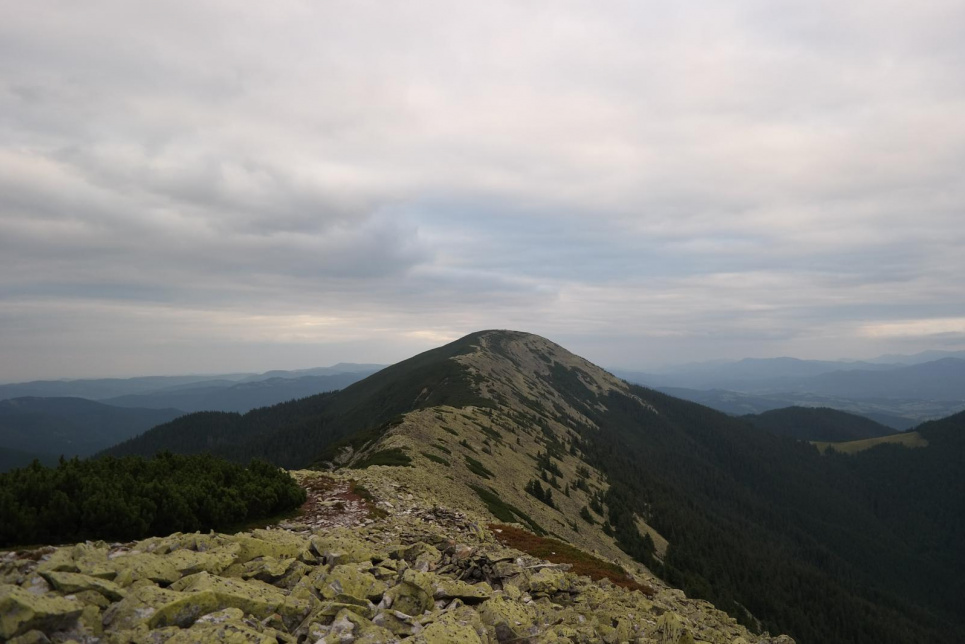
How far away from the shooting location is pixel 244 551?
17531 mm

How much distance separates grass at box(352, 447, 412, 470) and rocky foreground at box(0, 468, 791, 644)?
84.8 ft

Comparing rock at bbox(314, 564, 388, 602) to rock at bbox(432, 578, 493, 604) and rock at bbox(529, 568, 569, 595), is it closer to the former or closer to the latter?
rock at bbox(432, 578, 493, 604)

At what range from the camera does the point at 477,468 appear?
66062 mm

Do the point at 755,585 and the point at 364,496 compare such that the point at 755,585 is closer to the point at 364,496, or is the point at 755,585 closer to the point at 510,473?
the point at 510,473

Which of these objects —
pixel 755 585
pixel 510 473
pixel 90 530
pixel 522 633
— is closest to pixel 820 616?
pixel 755 585

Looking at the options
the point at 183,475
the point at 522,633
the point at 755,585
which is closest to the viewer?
the point at 522,633

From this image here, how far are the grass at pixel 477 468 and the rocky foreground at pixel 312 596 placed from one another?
4015 cm

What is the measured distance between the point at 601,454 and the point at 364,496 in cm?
13982

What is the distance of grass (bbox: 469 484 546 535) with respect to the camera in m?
49.5

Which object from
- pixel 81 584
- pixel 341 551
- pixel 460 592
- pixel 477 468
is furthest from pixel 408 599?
pixel 477 468

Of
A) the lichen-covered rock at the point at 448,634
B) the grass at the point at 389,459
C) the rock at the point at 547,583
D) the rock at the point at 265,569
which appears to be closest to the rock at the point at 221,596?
the rock at the point at 265,569

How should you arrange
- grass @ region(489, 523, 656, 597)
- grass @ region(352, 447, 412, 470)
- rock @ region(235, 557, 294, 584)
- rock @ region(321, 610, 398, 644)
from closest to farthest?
rock @ region(321, 610, 398, 644) → rock @ region(235, 557, 294, 584) → grass @ region(489, 523, 656, 597) → grass @ region(352, 447, 412, 470)

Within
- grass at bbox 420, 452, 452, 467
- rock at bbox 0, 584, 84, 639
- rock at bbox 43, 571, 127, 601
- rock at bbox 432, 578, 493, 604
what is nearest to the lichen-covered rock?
rock at bbox 432, 578, 493, 604

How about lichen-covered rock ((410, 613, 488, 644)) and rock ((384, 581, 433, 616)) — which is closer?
lichen-covered rock ((410, 613, 488, 644))
